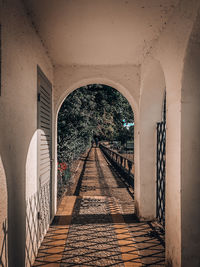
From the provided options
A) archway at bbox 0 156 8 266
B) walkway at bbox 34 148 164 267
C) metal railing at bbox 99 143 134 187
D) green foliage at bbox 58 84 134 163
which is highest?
green foliage at bbox 58 84 134 163

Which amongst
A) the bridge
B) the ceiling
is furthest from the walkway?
the ceiling

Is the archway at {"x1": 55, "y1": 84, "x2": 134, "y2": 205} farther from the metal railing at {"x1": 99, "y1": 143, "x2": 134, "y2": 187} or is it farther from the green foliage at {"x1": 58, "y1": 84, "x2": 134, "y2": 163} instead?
the metal railing at {"x1": 99, "y1": 143, "x2": 134, "y2": 187}

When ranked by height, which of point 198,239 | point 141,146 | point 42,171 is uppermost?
point 141,146

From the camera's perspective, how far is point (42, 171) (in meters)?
3.48

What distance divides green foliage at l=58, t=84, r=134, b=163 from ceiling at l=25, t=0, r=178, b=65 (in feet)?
8.76

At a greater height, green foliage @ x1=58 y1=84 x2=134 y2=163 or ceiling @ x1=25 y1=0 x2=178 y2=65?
ceiling @ x1=25 y1=0 x2=178 y2=65

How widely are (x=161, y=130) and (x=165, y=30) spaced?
1.84 m

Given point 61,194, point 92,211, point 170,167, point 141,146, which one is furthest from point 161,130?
point 61,194

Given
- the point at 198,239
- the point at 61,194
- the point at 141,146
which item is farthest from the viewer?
the point at 61,194

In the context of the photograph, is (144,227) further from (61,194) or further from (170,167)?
(61,194)

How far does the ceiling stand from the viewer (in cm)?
254

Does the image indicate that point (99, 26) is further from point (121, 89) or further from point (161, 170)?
point (161, 170)

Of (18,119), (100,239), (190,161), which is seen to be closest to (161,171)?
(100,239)

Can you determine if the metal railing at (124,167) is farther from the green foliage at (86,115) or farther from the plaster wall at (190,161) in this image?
the plaster wall at (190,161)
